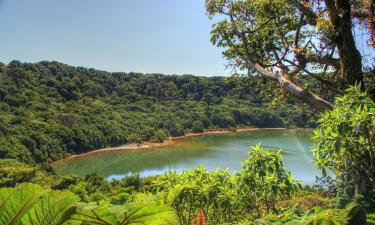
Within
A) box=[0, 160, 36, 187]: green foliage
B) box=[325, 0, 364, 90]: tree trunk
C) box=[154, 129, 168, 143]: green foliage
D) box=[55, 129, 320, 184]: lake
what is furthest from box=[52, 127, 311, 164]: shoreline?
box=[325, 0, 364, 90]: tree trunk

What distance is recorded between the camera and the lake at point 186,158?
34.7 m

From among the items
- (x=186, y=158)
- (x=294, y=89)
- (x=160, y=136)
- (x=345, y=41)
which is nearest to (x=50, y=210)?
(x=345, y=41)

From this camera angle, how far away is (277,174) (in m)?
2.86

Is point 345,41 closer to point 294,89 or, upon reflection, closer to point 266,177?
point 294,89

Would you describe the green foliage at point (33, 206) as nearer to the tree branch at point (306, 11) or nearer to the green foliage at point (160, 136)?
the tree branch at point (306, 11)

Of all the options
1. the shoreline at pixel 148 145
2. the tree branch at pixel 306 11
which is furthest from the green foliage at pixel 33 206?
the shoreline at pixel 148 145

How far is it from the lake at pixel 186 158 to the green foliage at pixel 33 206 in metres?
27.4

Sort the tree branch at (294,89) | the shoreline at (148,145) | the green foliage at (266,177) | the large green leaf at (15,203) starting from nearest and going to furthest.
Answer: the large green leaf at (15,203) < the green foliage at (266,177) < the tree branch at (294,89) < the shoreline at (148,145)

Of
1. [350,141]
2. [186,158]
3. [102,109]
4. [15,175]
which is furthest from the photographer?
[102,109]

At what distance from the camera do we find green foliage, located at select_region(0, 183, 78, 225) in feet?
2.79

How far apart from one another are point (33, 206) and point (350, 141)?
174cm

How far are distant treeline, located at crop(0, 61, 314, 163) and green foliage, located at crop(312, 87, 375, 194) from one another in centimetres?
3197

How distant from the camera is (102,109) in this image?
59625 mm

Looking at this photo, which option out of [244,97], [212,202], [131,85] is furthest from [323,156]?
[131,85]
